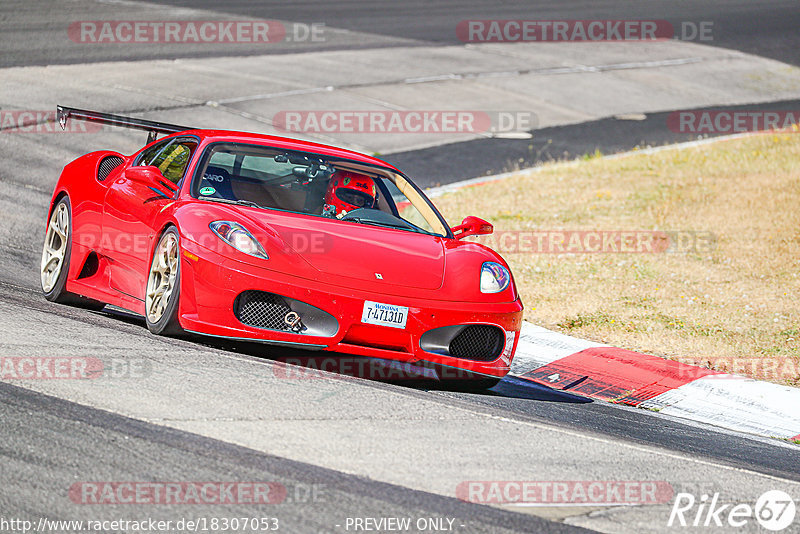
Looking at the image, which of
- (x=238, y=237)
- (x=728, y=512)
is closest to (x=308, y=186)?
(x=238, y=237)

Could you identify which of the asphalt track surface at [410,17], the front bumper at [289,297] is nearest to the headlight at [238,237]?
the front bumper at [289,297]

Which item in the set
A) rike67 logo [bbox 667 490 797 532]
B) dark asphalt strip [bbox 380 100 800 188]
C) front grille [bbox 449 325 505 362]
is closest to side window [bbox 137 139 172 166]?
front grille [bbox 449 325 505 362]

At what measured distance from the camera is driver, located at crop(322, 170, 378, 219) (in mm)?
7574

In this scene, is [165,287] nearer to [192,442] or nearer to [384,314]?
[384,314]

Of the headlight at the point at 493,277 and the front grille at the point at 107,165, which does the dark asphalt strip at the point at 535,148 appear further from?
the headlight at the point at 493,277

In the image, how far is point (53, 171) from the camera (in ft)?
42.3

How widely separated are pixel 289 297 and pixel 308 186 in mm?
1489

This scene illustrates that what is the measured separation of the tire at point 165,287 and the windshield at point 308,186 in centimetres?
51

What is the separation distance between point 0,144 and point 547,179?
732cm

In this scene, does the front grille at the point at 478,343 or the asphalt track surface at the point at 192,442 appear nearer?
the asphalt track surface at the point at 192,442

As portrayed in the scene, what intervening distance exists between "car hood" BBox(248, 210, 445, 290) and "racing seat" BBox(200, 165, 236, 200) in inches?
15.9

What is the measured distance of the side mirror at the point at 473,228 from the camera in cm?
741

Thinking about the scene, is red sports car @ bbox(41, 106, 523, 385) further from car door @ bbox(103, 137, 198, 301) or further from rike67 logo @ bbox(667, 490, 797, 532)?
rike67 logo @ bbox(667, 490, 797, 532)

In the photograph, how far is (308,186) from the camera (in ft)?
24.6
